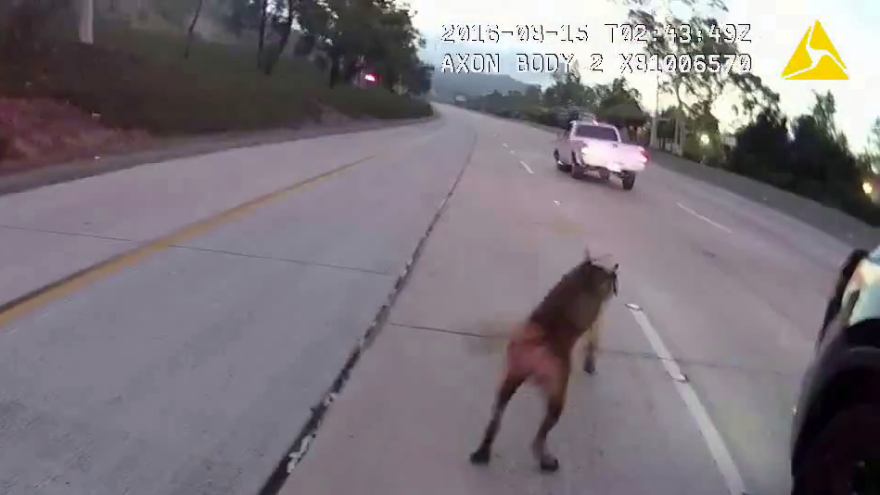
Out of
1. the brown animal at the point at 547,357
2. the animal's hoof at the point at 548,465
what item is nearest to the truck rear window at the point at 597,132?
the brown animal at the point at 547,357

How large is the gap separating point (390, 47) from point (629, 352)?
7084 centimetres

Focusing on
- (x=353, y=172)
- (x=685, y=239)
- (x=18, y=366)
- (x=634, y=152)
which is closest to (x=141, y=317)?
(x=18, y=366)

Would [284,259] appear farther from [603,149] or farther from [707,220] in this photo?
[603,149]

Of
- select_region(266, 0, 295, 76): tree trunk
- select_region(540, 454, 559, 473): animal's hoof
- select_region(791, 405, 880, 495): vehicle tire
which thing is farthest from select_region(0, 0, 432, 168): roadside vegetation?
select_region(791, 405, 880, 495): vehicle tire

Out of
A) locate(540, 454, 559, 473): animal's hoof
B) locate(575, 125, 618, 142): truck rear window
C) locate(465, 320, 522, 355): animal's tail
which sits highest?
locate(575, 125, 618, 142): truck rear window

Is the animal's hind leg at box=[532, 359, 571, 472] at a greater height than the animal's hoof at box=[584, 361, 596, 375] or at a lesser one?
greater

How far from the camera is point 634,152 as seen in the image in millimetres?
28328

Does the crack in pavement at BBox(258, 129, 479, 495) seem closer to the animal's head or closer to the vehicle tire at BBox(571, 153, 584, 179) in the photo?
the animal's head

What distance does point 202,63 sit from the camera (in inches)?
2188

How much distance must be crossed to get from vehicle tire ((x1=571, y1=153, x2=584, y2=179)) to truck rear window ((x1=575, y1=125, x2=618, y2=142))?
0.69m

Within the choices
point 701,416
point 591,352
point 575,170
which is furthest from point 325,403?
point 575,170

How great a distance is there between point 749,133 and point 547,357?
43158 millimetres

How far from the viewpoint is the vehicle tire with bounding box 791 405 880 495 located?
418 cm

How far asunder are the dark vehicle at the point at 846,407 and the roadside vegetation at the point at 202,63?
56.1 feet
